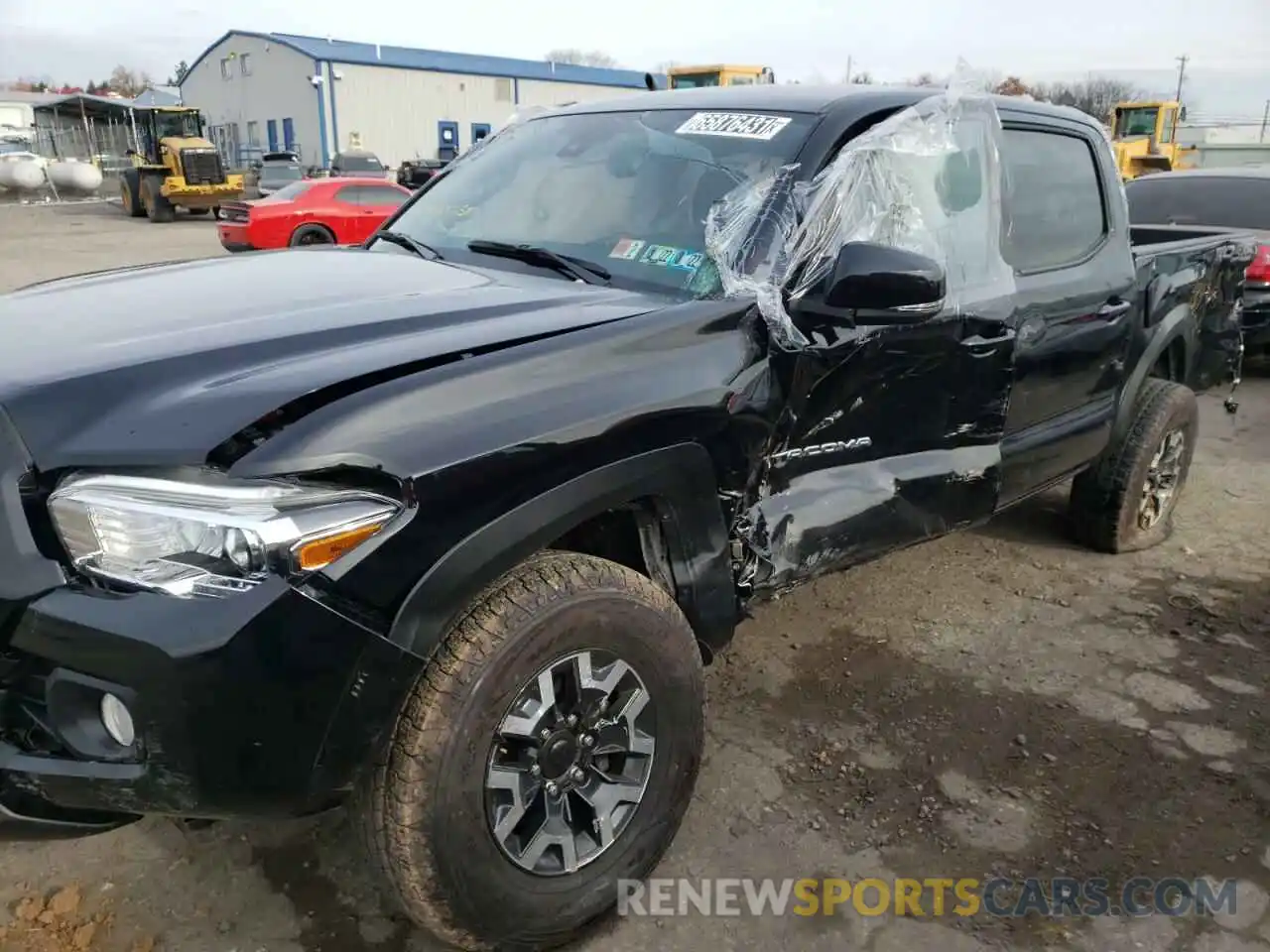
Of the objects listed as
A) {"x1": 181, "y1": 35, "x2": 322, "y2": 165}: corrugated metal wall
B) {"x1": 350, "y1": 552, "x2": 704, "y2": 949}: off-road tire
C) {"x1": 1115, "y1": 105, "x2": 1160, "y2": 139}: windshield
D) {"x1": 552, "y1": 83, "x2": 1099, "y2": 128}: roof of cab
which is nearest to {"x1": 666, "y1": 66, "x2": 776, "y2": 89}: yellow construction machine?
{"x1": 1115, "y1": 105, "x2": 1160, "y2": 139}: windshield

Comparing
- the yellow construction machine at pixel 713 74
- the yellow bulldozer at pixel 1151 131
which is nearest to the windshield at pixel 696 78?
the yellow construction machine at pixel 713 74

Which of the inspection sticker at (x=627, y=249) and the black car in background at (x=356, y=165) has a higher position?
the inspection sticker at (x=627, y=249)

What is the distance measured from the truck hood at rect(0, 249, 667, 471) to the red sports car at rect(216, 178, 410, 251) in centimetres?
1313

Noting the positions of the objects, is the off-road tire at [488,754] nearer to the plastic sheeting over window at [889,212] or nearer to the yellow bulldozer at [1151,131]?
the plastic sheeting over window at [889,212]

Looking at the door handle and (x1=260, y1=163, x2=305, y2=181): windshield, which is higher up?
the door handle

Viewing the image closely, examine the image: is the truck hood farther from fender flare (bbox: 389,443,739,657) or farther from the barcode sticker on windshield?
the barcode sticker on windshield

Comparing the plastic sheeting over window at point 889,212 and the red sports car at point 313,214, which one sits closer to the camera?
the plastic sheeting over window at point 889,212

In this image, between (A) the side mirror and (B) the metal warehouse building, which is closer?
(A) the side mirror

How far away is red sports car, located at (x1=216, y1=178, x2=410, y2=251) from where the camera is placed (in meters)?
15.1

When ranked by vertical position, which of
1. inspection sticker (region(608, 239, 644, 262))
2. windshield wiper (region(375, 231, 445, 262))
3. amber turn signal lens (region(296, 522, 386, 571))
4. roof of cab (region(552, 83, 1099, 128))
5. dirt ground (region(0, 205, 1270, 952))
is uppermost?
roof of cab (region(552, 83, 1099, 128))

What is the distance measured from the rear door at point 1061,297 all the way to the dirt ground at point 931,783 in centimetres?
66

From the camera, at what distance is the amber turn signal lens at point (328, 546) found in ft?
5.59

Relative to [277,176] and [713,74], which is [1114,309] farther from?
[277,176]

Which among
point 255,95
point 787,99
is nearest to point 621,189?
point 787,99
